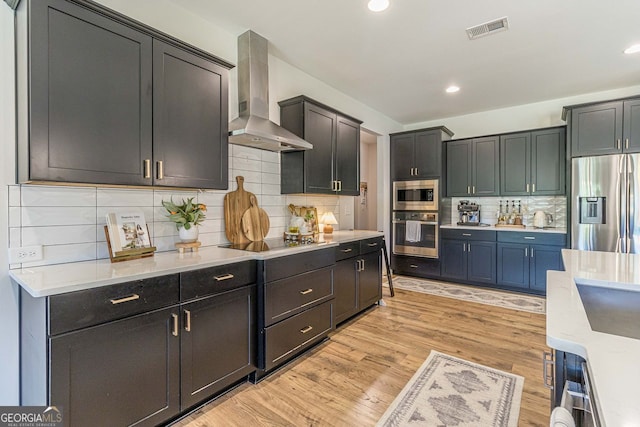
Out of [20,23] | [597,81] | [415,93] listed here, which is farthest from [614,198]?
[20,23]

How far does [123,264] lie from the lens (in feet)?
6.00

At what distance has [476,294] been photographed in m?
4.37

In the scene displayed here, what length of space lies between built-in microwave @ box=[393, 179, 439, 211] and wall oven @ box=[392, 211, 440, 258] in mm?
103

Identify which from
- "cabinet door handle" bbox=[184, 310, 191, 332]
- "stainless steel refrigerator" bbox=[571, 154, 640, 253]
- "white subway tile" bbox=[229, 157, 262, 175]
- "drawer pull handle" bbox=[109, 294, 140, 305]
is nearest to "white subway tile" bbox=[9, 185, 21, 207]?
"drawer pull handle" bbox=[109, 294, 140, 305]

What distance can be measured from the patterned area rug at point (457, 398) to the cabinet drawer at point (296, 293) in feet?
3.11

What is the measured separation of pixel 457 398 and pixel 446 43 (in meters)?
2.97

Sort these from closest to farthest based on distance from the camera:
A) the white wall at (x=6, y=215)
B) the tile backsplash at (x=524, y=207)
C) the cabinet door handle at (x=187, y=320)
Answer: the white wall at (x=6, y=215) < the cabinet door handle at (x=187, y=320) < the tile backsplash at (x=524, y=207)

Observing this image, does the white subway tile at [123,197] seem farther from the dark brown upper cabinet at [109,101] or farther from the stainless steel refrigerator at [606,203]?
the stainless steel refrigerator at [606,203]

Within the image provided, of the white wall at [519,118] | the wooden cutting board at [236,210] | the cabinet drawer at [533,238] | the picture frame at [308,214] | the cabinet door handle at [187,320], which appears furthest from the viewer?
the white wall at [519,118]

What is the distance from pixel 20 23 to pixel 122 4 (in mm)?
667

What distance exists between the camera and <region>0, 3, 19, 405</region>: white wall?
1649 mm

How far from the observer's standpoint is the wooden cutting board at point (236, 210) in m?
2.73

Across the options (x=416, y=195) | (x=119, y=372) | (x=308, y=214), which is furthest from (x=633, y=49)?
(x=119, y=372)

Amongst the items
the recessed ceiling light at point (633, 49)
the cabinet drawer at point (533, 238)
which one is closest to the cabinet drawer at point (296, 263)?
the cabinet drawer at point (533, 238)
